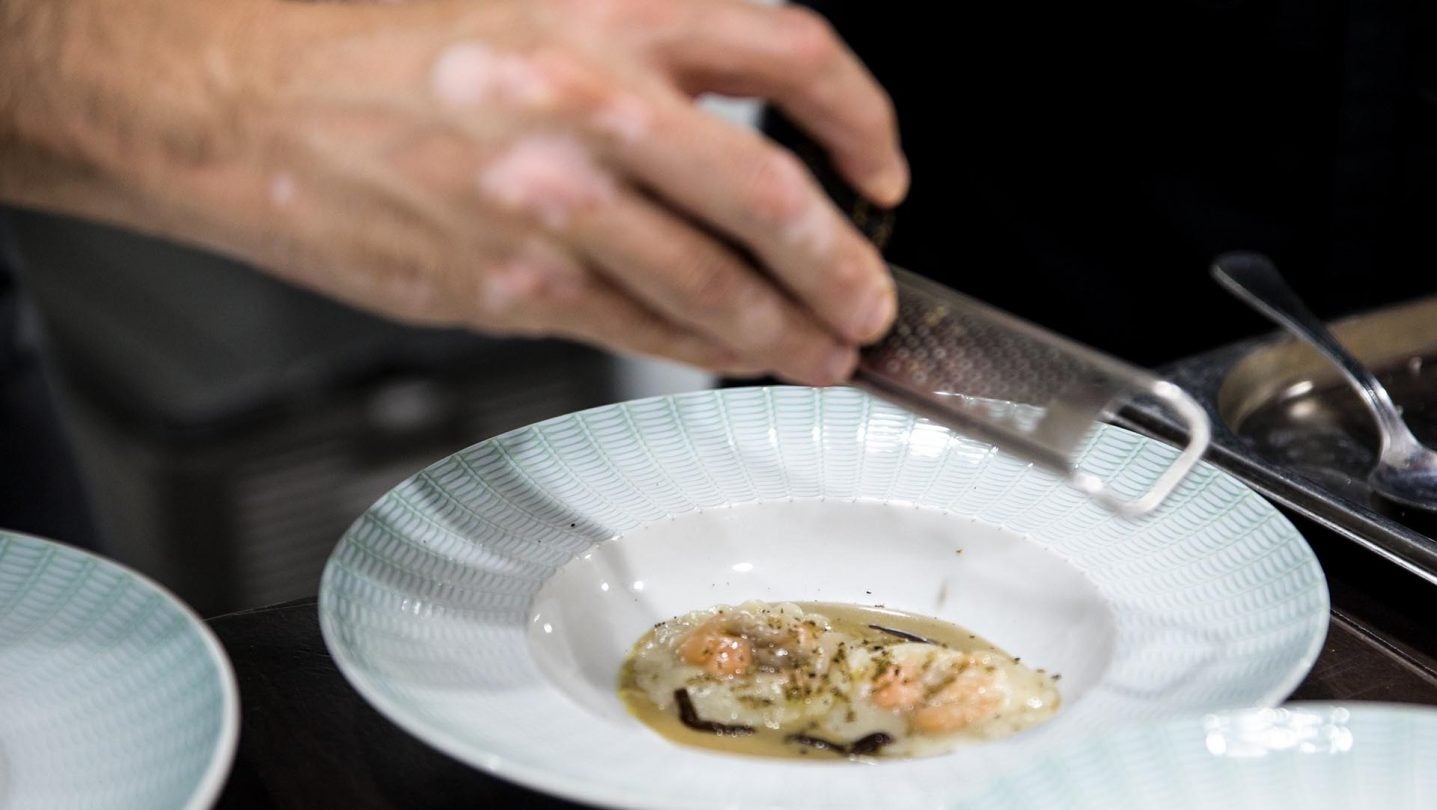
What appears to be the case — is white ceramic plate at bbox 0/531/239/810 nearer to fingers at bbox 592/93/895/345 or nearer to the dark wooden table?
the dark wooden table

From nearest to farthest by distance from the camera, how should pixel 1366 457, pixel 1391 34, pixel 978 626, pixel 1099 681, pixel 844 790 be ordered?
pixel 844 790, pixel 1099 681, pixel 978 626, pixel 1366 457, pixel 1391 34

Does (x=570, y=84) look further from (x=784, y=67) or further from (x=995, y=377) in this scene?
(x=995, y=377)

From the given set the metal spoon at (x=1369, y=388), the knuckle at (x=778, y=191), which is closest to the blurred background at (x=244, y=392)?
the metal spoon at (x=1369, y=388)

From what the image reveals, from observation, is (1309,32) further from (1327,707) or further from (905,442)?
(1327,707)

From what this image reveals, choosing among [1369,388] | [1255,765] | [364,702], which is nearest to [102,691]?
[364,702]

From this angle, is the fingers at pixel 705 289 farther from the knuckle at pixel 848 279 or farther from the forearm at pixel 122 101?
the forearm at pixel 122 101

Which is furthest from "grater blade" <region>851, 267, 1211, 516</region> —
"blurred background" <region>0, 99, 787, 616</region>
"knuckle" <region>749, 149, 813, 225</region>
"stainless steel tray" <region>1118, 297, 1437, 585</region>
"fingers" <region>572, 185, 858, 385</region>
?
"blurred background" <region>0, 99, 787, 616</region>

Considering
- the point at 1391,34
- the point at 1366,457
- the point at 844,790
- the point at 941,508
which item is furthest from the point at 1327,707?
the point at 1391,34
